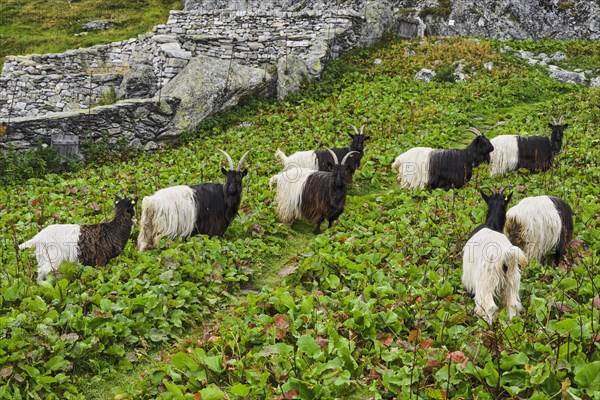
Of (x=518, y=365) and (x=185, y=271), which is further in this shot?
(x=185, y=271)

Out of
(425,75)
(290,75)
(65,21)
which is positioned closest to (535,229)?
(290,75)

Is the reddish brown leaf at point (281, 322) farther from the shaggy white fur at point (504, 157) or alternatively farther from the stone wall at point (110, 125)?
the stone wall at point (110, 125)

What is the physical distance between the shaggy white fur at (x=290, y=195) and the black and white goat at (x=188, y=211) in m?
1.08

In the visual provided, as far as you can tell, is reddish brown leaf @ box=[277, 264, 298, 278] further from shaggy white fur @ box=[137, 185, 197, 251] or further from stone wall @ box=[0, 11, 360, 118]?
stone wall @ box=[0, 11, 360, 118]

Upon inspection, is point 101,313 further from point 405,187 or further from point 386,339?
point 405,187

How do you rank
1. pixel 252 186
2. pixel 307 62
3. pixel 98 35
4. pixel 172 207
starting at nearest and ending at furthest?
pixel 172 207
pixel 252 186
pixel 307 62
pixel 98 35

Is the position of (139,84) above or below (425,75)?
below

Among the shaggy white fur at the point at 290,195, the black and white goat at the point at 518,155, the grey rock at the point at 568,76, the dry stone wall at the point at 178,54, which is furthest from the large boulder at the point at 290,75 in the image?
the shaggy white fur at the point at 290,195

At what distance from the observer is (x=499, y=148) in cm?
1313

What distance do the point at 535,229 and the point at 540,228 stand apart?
0.24ft

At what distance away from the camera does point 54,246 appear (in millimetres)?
7641

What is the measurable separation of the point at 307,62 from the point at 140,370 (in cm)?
1796

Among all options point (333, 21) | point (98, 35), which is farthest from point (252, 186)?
point (98, 35)

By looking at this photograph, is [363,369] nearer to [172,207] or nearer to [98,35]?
[172,207]
